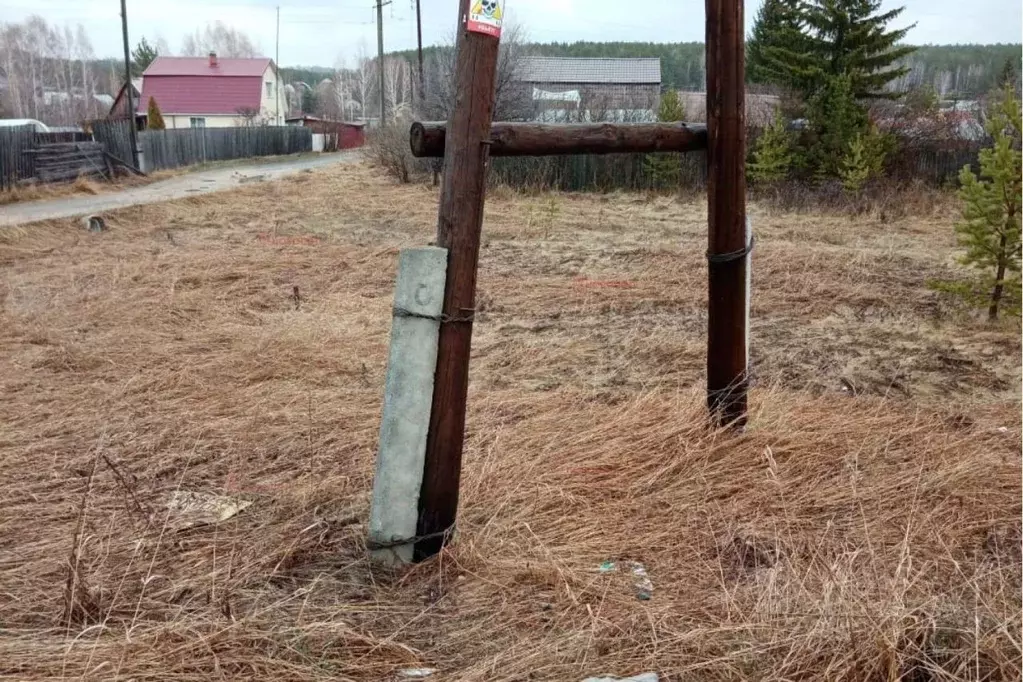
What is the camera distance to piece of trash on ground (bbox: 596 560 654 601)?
251 centimetres

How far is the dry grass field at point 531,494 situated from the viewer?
2.10m

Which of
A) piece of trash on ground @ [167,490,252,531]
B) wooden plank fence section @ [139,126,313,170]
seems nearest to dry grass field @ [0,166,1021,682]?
piece of trash on ground @ [167,490,252,531]

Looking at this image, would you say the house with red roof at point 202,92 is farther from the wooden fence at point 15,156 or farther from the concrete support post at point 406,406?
the concrete support post at point 406,406

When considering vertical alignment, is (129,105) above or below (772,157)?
above

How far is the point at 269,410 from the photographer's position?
4.68 m

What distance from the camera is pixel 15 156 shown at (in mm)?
17656

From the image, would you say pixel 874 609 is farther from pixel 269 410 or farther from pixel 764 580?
pixel 269 410

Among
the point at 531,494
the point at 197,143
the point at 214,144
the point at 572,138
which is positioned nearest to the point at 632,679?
the point at 531,494

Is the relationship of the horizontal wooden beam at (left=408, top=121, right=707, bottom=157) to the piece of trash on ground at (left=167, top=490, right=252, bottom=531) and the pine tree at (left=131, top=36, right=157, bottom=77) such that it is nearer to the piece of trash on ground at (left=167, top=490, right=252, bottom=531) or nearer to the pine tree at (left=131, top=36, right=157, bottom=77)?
the piece of trash on ground at (left=167, top=490, right=252, bottom=531)

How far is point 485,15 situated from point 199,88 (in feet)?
187

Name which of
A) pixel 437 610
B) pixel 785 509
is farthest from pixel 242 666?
pixel 785 509

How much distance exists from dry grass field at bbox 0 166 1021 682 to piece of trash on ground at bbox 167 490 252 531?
3cm

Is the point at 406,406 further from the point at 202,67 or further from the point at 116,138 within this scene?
the point at 202,67

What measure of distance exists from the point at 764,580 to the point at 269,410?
2.98m
